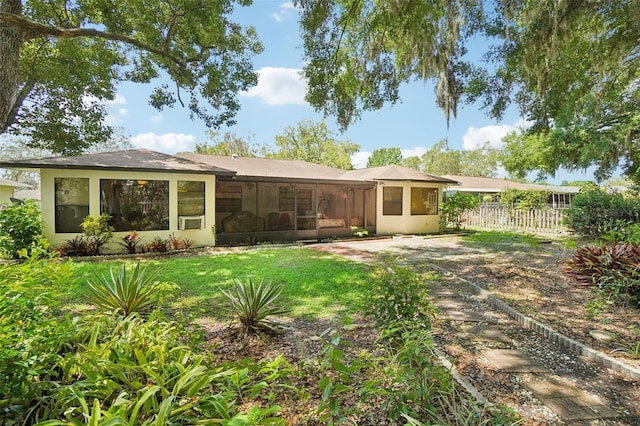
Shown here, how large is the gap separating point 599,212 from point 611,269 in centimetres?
842

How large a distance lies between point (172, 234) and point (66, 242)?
267cm

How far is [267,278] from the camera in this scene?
6.21 m

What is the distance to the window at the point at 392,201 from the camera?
1395 cm

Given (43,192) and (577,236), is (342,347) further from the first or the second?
(577,236)

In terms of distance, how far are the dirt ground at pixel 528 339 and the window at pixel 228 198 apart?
8.58 metres

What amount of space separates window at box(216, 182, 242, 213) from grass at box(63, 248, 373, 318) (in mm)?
4145

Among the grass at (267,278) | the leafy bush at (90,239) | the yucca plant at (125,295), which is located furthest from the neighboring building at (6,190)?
the yucca plant at (125,295)

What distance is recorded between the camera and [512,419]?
2174 millimetres

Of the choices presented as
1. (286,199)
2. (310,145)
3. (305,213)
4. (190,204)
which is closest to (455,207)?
(305,213)

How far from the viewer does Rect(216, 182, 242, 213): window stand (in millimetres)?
12773

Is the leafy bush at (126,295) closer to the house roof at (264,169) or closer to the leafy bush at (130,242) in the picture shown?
the leafy bush at (130,242)

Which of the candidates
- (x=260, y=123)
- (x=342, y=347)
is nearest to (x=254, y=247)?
(x=342, y=347)

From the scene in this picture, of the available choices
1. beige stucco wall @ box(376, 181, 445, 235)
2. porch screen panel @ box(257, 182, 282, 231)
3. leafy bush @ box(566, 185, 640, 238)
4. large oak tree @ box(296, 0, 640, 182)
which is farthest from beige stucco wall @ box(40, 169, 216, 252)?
leafy bush @ box(566, 185, 640, 238)

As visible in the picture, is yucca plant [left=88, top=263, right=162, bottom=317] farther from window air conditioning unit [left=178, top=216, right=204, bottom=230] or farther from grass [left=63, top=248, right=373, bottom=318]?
window air conditioning unit [left=178, top=216, right=204, bottom=230]
